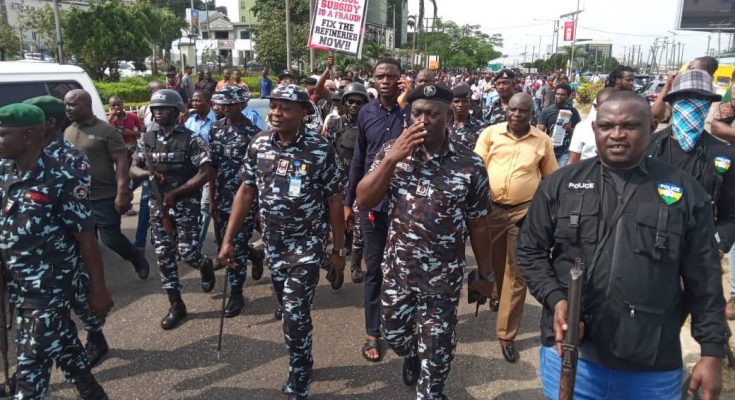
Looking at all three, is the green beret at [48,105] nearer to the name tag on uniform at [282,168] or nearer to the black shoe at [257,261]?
the name tag on uniform at [282,168]

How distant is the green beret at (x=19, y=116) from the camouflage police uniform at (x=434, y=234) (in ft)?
5.69

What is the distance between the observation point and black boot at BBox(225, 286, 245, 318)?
4.58 metres

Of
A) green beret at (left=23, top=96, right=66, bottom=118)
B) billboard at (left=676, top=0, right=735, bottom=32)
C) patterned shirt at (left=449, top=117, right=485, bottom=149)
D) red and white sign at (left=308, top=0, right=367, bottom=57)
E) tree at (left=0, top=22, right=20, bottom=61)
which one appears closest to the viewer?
green beret at (left=23, top=96, right=66, bottom=118)

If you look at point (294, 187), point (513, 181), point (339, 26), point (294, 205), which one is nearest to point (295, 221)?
point (294, 205)

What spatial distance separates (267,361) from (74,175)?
6.03 ft

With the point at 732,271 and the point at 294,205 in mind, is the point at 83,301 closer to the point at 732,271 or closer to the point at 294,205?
the point at 294,205

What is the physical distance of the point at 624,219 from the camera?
192 centimetres

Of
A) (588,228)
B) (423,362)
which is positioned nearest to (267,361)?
(423,362)

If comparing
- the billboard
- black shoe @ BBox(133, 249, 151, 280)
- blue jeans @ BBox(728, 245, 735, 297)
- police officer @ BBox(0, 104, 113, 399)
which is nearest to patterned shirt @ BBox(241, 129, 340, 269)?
police officer @ BBox(0, 104, 113, 399)

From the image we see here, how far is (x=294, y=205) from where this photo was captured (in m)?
3.25

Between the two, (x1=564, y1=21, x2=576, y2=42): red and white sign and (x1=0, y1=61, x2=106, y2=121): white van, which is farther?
(x1=564, y1=21, x2=576, y2=42): red and white sign

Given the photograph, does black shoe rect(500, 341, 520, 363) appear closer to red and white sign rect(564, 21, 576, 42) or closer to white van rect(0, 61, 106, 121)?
white van rect(0, 61, 106, 121)

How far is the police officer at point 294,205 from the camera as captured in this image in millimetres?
3205

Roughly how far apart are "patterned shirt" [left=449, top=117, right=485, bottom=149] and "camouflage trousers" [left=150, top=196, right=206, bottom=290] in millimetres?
2424
